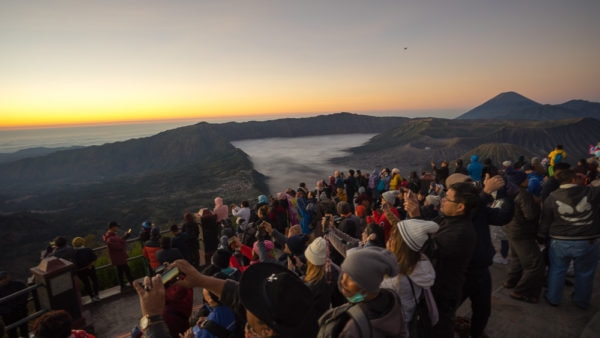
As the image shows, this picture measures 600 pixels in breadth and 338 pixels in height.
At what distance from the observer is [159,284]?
1.84m

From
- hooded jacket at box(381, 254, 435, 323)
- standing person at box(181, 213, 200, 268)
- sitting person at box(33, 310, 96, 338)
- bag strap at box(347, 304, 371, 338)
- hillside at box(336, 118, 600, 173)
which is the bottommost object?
hillside at box(336, 118, 600, 173)

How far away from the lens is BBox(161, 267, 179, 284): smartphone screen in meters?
1.90

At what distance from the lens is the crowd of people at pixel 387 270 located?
162 cm

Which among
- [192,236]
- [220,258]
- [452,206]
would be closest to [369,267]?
[452,206]

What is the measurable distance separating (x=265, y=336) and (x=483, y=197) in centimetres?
294

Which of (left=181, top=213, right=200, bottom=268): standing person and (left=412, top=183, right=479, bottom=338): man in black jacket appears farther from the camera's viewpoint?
(left=181, top=213, right=200, bottom=268): standing person

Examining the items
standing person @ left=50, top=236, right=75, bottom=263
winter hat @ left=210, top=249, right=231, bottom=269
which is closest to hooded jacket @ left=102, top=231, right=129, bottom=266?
standing person @ left=50, top=236, right=75, bottom=263

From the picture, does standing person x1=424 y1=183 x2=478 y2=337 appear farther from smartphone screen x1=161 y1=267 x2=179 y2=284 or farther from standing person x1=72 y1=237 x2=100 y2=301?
standing person x1=72 y1=237 x2=100 y2=301

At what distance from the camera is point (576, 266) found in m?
3.89

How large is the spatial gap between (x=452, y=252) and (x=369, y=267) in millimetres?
1424

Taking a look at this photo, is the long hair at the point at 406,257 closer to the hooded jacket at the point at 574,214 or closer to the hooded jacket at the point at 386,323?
the hooded jacket at the point at 386,323

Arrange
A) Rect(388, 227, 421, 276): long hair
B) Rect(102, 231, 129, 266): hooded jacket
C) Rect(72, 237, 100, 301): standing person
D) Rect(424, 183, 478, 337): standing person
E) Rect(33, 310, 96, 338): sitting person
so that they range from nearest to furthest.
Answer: Rect(33, 310, 96, 338): sitting person → Rect(388, 227, 421, 276): long hair → Rect(424, 183, 478, 337): standing person → Rect(72, 237, 100, 301): standing person → Rect(102, 231, 129, 266): hooded jacket

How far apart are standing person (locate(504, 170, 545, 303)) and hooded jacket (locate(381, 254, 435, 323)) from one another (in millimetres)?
2825

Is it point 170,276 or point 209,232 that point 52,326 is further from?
point 209,232
